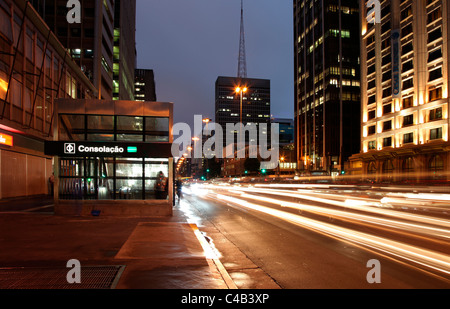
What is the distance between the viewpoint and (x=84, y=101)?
1455 centimetres

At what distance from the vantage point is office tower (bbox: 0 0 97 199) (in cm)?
2117

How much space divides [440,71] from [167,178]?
4922 cm

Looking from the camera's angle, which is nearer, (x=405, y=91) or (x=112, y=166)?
(x=112, y=166)

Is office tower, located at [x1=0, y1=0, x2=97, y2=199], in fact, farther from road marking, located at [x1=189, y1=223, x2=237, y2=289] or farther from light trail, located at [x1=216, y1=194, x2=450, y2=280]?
light trail, located at [x1=216, y1=194, x2=450, y2=280]

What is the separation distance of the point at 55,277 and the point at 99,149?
355 inches

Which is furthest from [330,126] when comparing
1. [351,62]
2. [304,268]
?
[304,268]

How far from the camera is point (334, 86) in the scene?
3474 inches

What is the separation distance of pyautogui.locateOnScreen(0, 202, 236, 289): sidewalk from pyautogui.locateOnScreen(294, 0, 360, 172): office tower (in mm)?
80246

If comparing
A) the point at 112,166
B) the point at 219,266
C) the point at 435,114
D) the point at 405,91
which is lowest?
the point at 219,266

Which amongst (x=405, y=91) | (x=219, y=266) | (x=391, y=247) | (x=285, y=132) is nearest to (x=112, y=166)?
(x=219, y=266)

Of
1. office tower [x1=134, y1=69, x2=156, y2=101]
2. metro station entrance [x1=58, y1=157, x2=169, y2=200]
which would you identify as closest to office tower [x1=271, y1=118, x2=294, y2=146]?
office tower [x1=134, y1=69, x2=156, y2=101]

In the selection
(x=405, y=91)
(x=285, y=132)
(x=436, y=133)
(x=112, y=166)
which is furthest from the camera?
(x=285, y=132)

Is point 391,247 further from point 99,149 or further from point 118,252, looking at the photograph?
point 99,149
